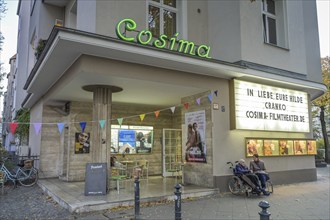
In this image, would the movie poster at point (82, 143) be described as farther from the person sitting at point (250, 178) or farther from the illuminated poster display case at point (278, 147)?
the illuminated poster display case at point (278, 147)

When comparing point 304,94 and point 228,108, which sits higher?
point 304,94

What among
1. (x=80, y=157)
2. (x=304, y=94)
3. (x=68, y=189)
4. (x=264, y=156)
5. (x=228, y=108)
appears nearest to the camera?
→ (x=68, y=189)

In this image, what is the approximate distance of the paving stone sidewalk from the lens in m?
6.93

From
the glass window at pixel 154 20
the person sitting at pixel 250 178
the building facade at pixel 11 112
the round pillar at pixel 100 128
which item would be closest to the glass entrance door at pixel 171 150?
the person sitting at pixel 250 178

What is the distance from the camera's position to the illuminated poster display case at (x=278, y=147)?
1108cm

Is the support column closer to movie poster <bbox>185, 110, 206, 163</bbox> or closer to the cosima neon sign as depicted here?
the cosima neon sign

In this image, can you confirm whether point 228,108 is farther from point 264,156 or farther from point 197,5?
point 197,5

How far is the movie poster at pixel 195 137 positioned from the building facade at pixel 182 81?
0.12 ft

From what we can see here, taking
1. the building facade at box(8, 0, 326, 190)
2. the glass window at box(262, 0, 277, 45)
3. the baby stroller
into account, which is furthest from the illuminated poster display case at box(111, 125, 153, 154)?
the glass window at box(262, 0, 277, 45)

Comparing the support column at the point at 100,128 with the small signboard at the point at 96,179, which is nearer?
the small signboard at the point at 96,179

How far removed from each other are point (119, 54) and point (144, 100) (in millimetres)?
4740

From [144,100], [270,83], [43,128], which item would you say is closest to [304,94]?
[270,83]

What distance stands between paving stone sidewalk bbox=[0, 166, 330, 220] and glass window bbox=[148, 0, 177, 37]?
19.0ft

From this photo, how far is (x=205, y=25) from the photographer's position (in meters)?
11.8
